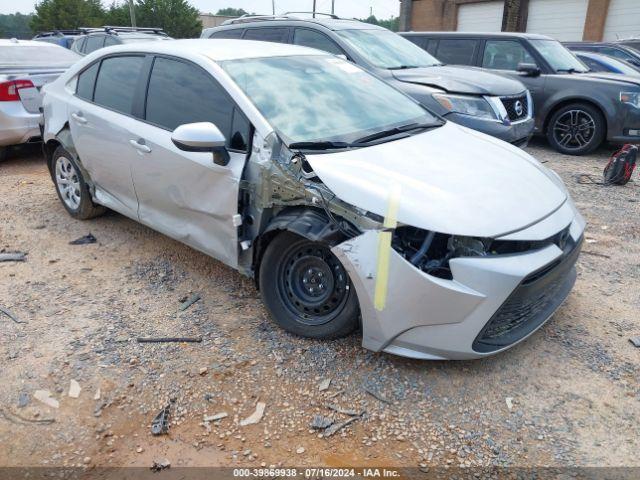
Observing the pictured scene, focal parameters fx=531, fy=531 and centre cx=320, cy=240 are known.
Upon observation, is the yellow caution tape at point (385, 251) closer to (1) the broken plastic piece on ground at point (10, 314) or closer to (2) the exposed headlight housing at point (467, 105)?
(1) the broken plastic piece on ground at point (10, 314)

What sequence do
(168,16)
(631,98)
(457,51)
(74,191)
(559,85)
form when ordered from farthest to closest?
1. (168,16)
2. (457,51)
3. (559,85)
4. (631,98)
5. (74,191)

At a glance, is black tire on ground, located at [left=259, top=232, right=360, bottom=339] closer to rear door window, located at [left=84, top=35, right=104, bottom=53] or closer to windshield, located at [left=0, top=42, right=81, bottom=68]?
windshield, located at [left=0, top=42, right=81, bottom=68]

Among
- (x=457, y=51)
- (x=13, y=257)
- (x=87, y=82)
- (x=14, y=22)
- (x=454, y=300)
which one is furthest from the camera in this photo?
(x=14, y=22)

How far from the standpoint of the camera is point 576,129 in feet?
26.1

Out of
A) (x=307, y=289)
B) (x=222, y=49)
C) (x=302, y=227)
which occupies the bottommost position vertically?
(x=307, y=289)

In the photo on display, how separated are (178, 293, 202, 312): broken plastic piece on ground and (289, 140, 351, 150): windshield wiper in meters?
1.36

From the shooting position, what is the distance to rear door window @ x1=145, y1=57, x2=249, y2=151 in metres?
3.34

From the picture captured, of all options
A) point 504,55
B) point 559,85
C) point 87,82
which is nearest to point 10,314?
point 87,82

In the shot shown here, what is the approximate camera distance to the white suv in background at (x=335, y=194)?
2.64 metres

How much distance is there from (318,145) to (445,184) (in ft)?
2.56

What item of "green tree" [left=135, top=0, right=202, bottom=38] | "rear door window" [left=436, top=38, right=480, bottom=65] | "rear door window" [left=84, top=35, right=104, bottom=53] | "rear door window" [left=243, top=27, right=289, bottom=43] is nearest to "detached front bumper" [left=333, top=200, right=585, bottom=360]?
"rear door window" [left=243, top=27, right=289, bottom=43]

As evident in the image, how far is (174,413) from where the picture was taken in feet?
8.79

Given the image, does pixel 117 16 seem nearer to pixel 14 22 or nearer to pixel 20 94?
pixel 14 22

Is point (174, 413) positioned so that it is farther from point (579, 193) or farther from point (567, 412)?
point (579, 193)
